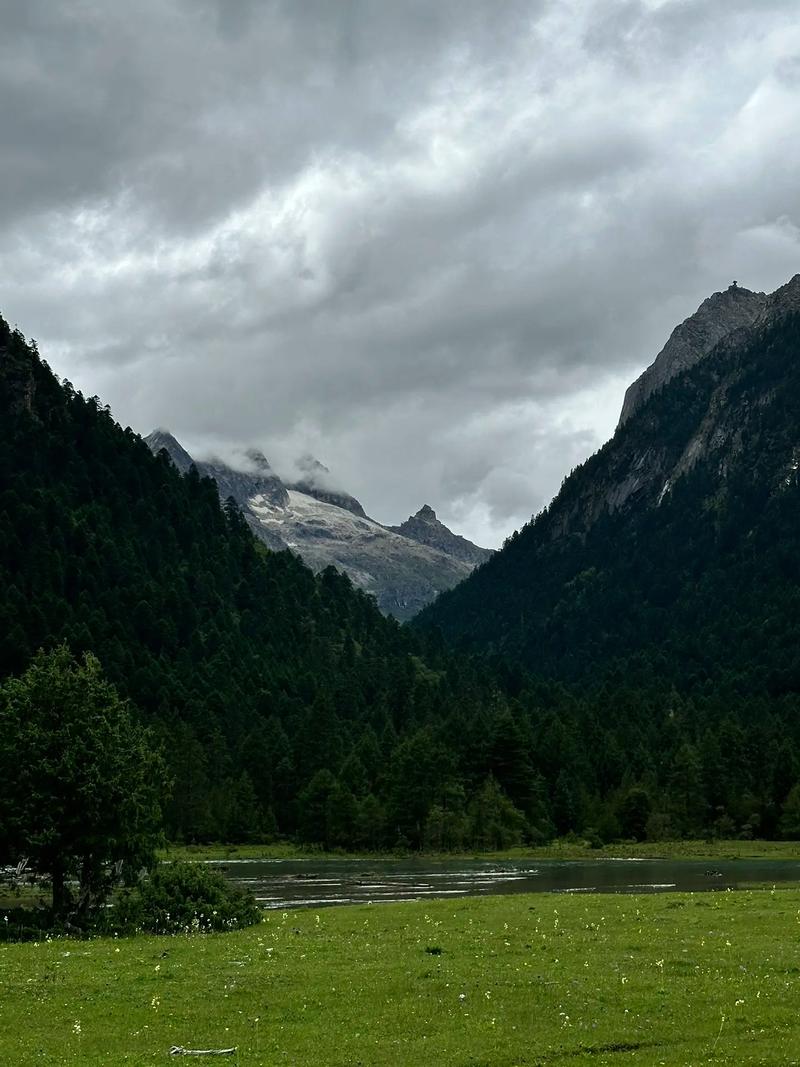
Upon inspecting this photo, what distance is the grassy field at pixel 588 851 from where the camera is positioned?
135750 millimetres

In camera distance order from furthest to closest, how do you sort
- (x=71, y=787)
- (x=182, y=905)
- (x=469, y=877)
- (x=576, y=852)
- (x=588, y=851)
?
1. (x=588, y=851)
2. (x=576, y=852)
3. (x=469, y=877)
4. (x=71, y=787)
5. (x=182, y=905)

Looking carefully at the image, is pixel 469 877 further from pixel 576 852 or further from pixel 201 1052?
pixel 201 1052

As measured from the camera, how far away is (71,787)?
56.9m

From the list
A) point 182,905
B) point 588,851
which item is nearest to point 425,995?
point 182,905

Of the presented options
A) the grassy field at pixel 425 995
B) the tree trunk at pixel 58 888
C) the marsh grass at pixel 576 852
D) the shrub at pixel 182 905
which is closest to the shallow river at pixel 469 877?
the marsh grass at pixel 576 852

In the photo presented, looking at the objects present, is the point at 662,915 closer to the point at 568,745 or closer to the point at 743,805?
the point at 743,805

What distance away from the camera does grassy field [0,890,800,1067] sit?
2802 cm

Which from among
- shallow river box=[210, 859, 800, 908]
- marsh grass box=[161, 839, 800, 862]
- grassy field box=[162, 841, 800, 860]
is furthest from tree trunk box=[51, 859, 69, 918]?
grassy field box=[162, 841, 800, 860]

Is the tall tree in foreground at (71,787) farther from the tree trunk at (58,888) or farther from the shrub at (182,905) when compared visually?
the shrub at (182,905)

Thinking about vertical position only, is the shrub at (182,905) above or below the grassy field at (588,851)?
above

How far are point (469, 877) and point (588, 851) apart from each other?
45722mm

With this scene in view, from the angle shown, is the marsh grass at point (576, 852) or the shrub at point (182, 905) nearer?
the shrub at point (182, 905)

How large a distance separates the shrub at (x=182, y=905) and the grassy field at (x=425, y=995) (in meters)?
3.34

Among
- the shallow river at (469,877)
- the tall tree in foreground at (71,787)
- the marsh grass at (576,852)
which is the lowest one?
the marsh grass at (576,852)
